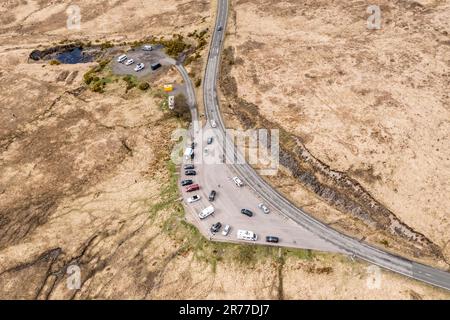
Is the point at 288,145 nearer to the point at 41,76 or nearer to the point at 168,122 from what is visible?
the point at 168,122

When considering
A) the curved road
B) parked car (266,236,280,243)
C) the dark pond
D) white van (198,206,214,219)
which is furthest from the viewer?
the dark pond

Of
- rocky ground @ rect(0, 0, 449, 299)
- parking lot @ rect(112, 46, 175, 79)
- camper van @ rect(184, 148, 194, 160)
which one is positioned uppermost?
parking lot @ rect(112, 46, 175, 79)

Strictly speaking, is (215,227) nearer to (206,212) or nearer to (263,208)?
(206,212)

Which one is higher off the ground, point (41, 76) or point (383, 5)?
point (383, 5)

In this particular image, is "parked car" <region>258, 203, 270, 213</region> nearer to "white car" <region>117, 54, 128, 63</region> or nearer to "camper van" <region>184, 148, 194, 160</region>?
"camper van" <region>184, 148, 194, 160</region>

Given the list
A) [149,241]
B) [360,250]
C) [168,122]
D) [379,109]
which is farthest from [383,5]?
[149,241]

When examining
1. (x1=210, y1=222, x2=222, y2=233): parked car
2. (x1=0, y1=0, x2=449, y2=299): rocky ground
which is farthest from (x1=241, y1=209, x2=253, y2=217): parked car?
(x1=0, y1=0, x2=449, y2=299): rocky ground
